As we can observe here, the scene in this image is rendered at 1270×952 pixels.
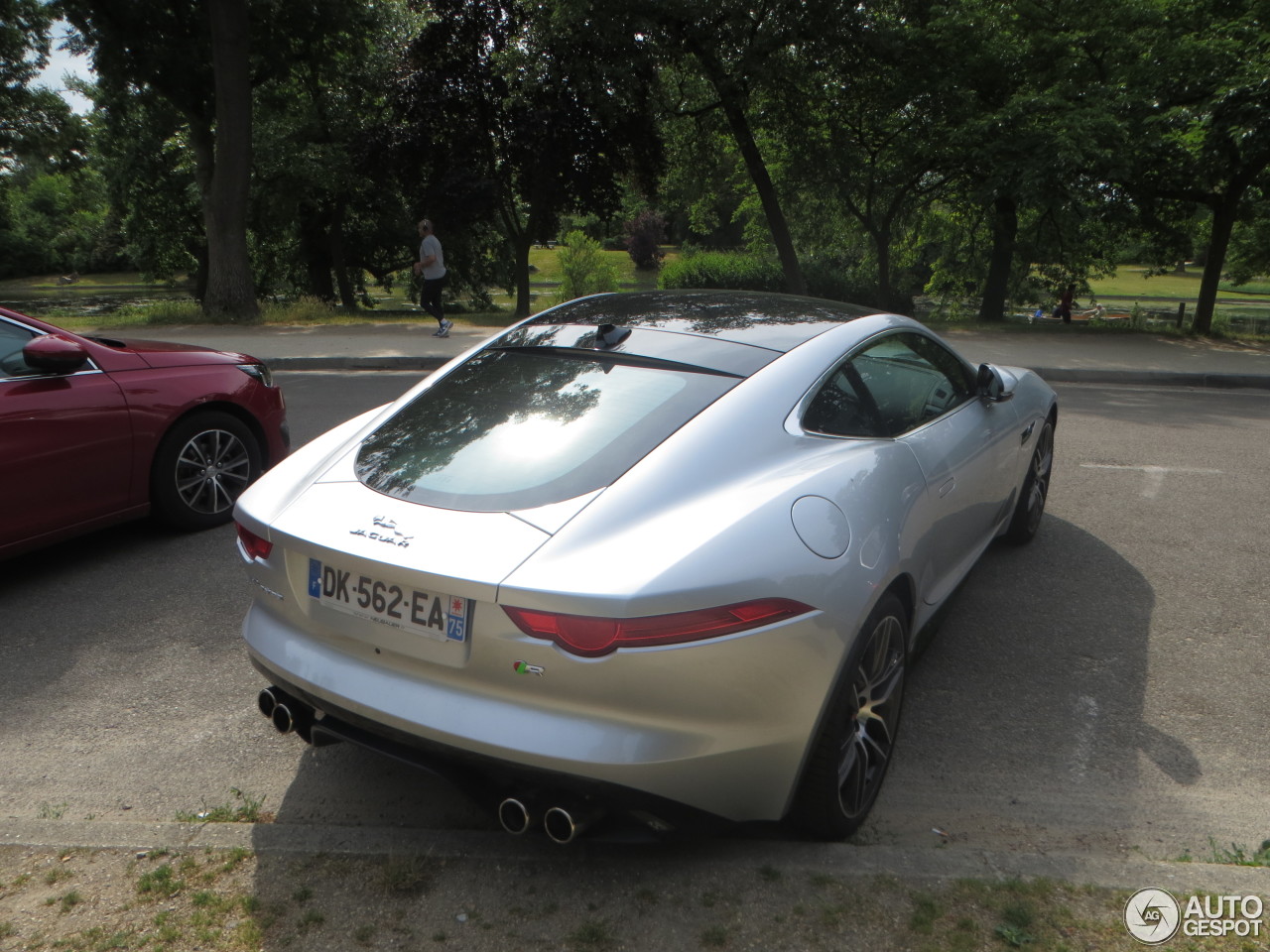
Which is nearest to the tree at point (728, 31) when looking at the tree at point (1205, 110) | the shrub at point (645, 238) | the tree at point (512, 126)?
the tree at point (512, 126)

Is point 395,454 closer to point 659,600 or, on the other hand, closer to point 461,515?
point 461,515

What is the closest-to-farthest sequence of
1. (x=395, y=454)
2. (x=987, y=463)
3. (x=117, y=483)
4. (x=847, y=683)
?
(x=847, y=683) → (x=395, y=454) → (x=987, y=463) → (x=117, y=483)

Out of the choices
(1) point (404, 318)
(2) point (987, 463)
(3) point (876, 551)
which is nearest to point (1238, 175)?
(1) point (404, 318)

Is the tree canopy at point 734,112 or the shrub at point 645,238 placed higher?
the tree canopy at point 734,112

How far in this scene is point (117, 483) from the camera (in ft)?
17.4

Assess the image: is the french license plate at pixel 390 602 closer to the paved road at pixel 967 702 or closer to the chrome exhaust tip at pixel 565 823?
the chrome exhaust tip at pixel 565 823

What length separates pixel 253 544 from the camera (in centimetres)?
307

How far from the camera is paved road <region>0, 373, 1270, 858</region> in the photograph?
3.20 m

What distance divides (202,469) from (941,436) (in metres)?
4.05

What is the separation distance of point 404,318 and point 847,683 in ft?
64.2

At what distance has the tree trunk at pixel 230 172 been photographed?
1775cm

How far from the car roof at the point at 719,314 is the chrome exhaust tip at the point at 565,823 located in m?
1.68

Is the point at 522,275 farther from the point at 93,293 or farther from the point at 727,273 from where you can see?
the point at 93,293

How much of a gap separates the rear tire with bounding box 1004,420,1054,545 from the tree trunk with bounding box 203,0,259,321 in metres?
16.2
